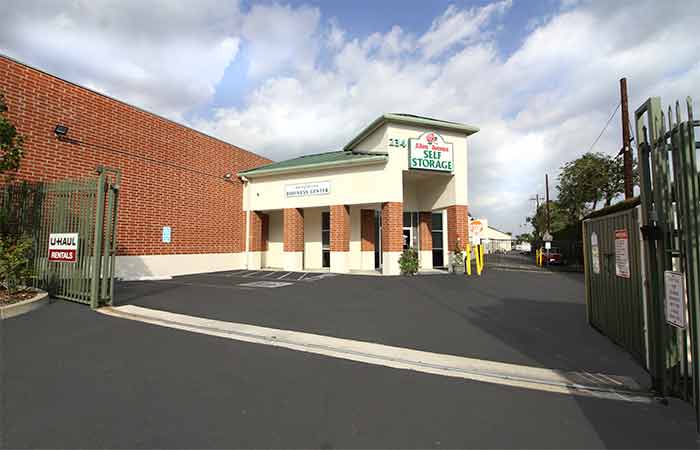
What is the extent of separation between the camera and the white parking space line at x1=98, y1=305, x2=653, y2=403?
3.66 meters

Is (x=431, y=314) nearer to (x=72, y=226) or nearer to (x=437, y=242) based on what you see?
(x=72, y=226)

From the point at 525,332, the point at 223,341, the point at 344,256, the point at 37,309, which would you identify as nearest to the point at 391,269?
the point at 344,256

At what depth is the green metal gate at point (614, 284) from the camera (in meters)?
4.36

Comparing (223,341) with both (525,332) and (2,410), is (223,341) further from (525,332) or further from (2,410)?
(525,332)

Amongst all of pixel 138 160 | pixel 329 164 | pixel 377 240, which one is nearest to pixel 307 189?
pixel 329 164

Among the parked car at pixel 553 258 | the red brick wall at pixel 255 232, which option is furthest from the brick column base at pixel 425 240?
the parked car at pixel 553 258

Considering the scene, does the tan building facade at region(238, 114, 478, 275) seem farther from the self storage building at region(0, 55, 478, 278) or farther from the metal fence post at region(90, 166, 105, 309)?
the metal fence post at region(90, 166, 105, 309)

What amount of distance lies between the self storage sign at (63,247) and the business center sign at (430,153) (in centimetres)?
1320

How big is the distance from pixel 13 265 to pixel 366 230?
14.2m

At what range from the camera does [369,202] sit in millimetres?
16281

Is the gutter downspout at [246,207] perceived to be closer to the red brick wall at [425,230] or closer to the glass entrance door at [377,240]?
the glass entrance door at [377,240]

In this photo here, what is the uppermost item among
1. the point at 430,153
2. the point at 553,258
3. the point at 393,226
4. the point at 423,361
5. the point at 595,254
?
the point at 430,153

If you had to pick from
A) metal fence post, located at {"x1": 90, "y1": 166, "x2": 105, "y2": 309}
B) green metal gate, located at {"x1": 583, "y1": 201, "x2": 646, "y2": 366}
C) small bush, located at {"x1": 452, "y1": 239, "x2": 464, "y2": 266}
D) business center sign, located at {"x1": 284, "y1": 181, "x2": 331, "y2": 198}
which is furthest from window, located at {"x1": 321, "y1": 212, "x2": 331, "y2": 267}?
green metal gate, located at {"x1": 583, "y1": 201, "x2": 646, "y2": 366}

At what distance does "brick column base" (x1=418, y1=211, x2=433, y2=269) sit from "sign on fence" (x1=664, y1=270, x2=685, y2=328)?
16.1m
